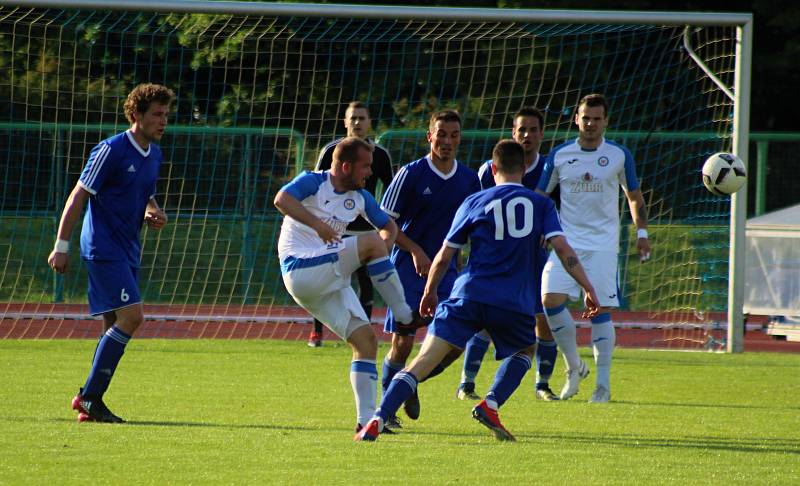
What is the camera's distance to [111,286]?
23.6 feet

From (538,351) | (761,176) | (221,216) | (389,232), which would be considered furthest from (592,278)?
(761,176)

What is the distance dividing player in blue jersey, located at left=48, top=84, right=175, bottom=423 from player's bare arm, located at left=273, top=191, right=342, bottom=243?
48.7 inches

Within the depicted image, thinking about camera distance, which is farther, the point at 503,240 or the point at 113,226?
the point at 113,226

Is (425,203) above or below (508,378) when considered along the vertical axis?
above

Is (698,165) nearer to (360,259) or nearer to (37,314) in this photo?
(37,314)

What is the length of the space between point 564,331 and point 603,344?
291 millimetres

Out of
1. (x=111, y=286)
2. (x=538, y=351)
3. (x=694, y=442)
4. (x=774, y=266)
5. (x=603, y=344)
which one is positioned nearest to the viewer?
(x=694, y=442)

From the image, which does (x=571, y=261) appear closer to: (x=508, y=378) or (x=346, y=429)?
(x=508, y=378)

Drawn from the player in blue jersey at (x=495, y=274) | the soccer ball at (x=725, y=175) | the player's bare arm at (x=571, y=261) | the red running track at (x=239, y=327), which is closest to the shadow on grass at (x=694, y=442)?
the player in blue jersey at (x=495, y=274)

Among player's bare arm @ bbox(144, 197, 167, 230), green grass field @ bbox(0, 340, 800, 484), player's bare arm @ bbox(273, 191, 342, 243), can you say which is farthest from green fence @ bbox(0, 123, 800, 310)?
player's bare arm @ bbox(273, 191, 342, 243)

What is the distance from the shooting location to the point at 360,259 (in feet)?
21.4

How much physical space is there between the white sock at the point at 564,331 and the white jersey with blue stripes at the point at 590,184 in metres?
0.48

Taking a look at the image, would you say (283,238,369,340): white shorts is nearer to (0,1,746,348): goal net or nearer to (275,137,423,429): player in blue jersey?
(275,137,423,429): player in blue jersey

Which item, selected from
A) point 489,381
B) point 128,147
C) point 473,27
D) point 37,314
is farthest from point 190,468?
point 473,27
